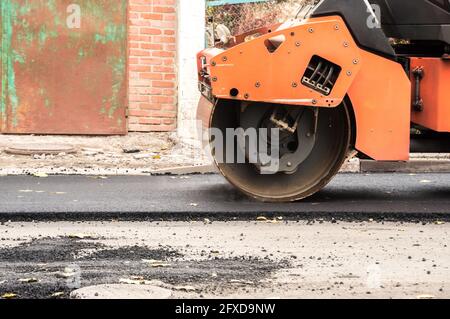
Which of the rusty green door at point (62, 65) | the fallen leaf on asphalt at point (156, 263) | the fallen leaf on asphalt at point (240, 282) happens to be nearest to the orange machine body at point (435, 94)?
the fallen leaf on asphalt at point (156, 263)

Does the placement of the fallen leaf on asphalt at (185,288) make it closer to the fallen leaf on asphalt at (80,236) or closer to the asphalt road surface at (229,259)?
the asphalt road surface at (229,259)

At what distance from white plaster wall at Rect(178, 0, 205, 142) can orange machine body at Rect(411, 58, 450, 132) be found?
15.4 ft

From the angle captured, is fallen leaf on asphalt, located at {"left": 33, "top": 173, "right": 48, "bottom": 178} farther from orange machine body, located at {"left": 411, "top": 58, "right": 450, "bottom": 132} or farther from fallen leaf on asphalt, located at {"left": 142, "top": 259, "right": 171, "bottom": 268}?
fallen leaf on asphalt, located at {"left": 142, "top": 259, "right": 171, "bottom": 268}

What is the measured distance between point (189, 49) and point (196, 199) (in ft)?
14.9

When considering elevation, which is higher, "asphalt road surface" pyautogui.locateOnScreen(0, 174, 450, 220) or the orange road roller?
the orange road roller

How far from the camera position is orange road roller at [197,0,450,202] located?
919 cm

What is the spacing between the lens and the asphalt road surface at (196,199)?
8820 mm

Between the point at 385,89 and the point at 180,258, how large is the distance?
324 cm

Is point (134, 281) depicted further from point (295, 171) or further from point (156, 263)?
point (295, 171)

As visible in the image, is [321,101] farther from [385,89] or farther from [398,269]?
[398,269]

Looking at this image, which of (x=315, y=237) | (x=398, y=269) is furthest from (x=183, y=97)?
(x=398, y=269)

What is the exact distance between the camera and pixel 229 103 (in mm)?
9578

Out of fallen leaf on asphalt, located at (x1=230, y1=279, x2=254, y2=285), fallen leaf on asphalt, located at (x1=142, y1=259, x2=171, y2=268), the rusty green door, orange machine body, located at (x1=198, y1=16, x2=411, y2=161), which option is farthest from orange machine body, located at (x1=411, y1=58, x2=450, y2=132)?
the rusty green door

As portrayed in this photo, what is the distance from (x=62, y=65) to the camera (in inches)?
551
